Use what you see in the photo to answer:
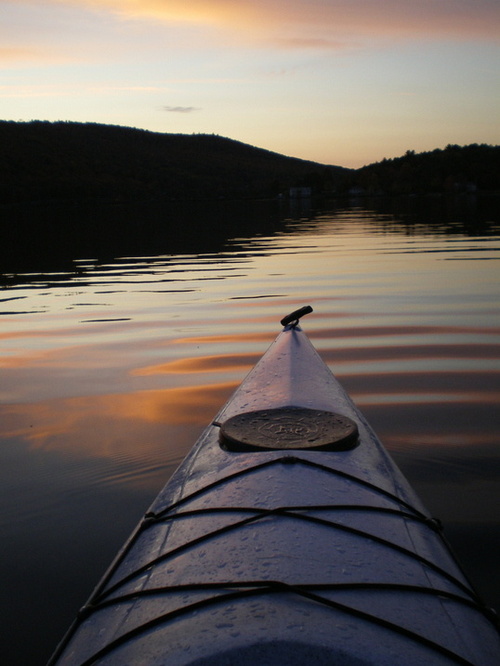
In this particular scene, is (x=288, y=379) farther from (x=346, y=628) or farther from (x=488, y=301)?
(x=488, y=301)

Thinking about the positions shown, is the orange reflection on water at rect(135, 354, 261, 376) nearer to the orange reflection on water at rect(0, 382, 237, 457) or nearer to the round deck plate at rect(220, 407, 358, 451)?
the orange reflection on water at rect(0, 382, 237, 457)

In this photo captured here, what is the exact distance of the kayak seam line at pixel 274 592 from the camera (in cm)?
182

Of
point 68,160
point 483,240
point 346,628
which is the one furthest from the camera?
point 68,160

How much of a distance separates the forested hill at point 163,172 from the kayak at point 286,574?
73.5 meters

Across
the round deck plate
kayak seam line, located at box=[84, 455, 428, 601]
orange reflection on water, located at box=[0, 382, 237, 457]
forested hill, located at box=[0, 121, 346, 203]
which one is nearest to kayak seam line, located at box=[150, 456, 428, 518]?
kayak seam line, located at box=[84, 455, 428, 601]

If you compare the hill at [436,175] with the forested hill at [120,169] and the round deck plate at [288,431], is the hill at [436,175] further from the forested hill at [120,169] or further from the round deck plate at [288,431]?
the round deck plate at [288,431]

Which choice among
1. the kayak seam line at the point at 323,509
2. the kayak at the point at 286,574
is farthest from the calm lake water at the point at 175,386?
the kayak at the point at 286,574

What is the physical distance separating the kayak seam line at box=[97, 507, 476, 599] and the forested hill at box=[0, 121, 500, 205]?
7395 cm

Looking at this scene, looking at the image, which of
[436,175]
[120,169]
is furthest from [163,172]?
[436,175]

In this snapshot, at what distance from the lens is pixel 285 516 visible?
238 centimetres

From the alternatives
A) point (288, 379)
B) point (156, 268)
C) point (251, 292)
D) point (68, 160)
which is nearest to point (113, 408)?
point (288, 379)

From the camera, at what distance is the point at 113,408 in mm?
5734

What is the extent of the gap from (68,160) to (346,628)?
9479 centimetres

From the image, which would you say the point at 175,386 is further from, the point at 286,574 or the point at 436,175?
the point at 436,175
